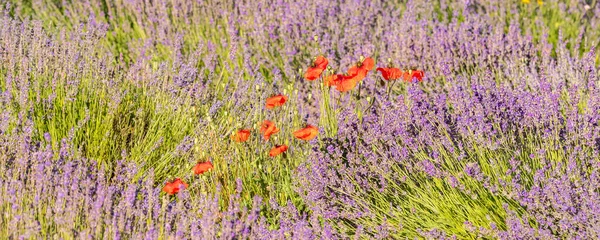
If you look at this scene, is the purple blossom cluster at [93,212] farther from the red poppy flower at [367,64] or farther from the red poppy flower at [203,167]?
the red poppy flower at [367,64]

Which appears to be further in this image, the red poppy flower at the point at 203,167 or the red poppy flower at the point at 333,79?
the red poppy flower at the point at 333,79

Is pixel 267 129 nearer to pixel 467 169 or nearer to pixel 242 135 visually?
pixel 242 135

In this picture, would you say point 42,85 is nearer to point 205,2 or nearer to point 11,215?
point 11,215

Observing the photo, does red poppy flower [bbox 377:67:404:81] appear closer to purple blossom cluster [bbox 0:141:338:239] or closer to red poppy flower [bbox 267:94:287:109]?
red poppy flower [bbox 267:94:287:109]

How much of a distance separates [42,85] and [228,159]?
3.22 ft

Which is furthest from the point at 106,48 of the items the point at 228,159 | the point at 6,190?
the point at 6,190

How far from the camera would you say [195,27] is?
458 centimetres

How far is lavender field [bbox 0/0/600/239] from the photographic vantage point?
7.80 feet

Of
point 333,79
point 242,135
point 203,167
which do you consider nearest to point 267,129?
point 242,135

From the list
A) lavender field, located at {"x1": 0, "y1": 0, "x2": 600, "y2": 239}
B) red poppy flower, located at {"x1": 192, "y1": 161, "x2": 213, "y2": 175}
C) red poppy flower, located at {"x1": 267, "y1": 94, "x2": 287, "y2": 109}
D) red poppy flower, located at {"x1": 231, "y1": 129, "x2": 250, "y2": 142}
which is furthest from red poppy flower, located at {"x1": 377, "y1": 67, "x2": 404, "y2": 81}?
red poppy flower, located at {"x1": 192, "y1": 161, "x2": 213, "y2": 175}

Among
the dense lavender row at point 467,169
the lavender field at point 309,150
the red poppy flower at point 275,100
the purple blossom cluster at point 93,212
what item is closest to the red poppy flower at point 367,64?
the lavender field at point 309,150

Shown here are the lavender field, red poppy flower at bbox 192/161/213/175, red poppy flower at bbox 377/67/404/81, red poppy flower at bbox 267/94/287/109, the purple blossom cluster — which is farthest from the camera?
red poppy flower at bbox 377/67/404/81

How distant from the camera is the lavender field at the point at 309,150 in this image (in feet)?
7.80

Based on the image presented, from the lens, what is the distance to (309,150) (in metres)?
2.97
